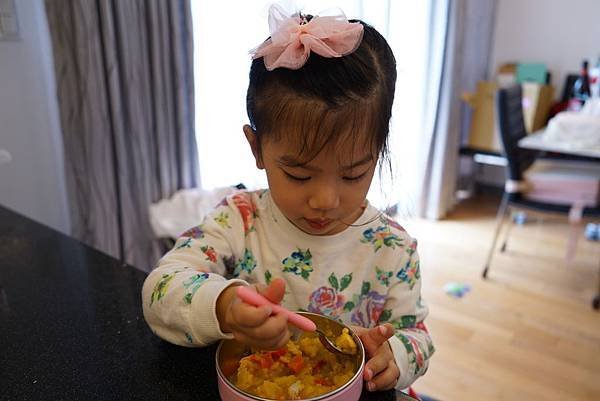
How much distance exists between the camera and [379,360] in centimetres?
59

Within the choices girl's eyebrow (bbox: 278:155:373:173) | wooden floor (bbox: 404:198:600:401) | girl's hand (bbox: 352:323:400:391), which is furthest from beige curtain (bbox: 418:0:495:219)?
girl's hand (bbox: 352:323:400:391)

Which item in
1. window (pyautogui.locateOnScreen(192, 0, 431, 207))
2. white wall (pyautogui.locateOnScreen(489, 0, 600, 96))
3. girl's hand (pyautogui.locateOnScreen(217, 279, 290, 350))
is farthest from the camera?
white wall (pyautogui.locateOnScreen(489, 0, 600, 96))

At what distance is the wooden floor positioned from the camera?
70.7 inches

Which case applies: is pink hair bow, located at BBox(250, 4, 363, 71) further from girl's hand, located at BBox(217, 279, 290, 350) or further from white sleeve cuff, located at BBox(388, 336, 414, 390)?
white sleeve cuff, located at BBox(388, 336, 414, 390)

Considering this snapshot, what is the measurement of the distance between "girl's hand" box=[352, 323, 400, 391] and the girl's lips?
0.16 meters

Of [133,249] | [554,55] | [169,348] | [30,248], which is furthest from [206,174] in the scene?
[554,55]

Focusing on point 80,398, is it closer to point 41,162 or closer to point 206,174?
point 41,162

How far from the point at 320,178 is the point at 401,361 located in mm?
258

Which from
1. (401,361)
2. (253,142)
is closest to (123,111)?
(253,142)

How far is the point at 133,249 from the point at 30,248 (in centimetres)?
89

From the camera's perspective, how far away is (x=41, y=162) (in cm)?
154

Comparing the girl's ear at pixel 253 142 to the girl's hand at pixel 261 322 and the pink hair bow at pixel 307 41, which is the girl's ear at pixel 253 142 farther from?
the girl's hand at pixel 261 322

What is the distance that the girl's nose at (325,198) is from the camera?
0.61 meters

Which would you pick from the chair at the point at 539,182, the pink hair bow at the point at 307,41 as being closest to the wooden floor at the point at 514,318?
the chair at the point at 539,182
